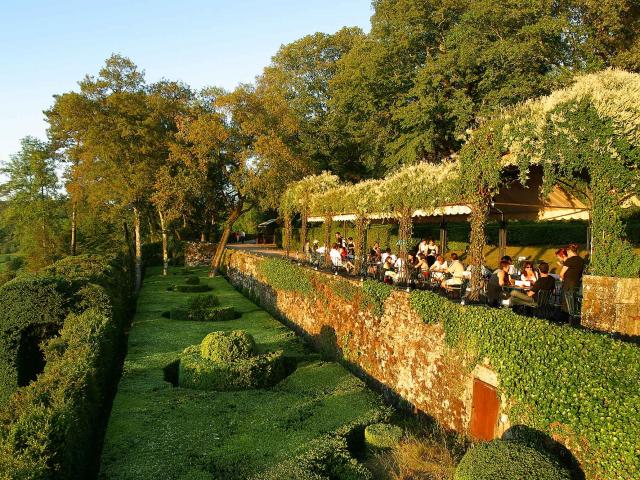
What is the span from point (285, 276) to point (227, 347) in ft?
24.2

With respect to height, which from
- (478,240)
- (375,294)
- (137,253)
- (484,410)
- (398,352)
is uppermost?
(478,240)

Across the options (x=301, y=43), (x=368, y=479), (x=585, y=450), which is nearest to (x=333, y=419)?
(x=368, y=479)

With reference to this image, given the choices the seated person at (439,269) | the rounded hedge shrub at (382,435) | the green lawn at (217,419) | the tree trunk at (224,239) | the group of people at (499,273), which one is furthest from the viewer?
the tree trunk at (224,239)

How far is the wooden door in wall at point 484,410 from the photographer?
757cm

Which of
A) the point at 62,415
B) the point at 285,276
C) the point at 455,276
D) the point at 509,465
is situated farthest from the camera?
the point at 285,276

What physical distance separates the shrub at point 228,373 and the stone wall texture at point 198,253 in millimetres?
31308

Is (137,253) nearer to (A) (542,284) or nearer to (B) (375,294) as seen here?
(B) (375,294)

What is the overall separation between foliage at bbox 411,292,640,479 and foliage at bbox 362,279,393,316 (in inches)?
138

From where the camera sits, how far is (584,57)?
80.5 feet

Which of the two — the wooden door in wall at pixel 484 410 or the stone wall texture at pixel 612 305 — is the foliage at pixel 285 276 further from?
the stone wall texture at pixel 612 305

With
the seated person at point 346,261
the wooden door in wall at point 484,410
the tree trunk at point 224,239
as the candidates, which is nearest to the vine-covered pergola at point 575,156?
the wooden door in wall at point 484,410

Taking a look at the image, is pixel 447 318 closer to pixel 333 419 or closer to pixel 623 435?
pixel 333 419

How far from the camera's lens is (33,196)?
42281 millimetres

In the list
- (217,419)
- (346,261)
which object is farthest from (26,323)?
(346,261)
